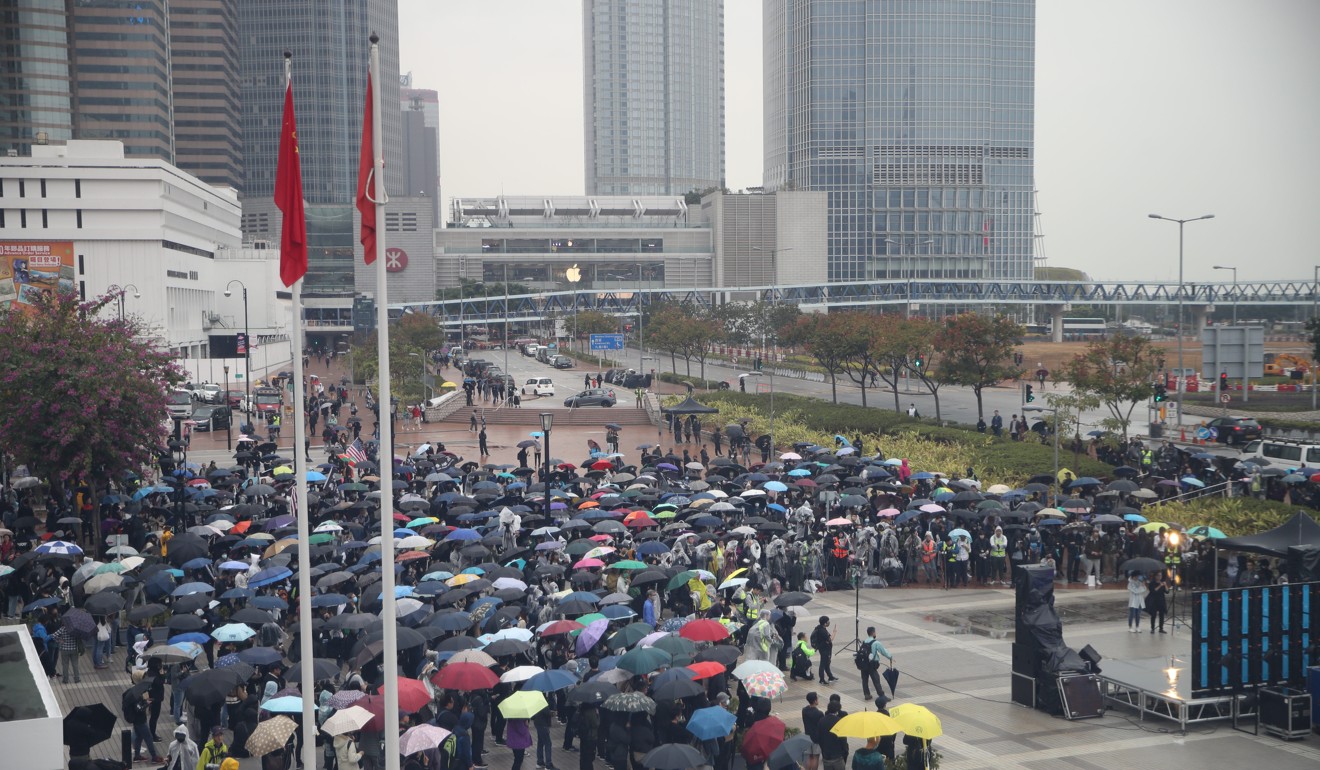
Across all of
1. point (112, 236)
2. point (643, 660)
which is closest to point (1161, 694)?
point (643, 660)

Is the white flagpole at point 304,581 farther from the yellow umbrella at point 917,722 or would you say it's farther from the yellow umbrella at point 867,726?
the yellow umbrella at point 917,722

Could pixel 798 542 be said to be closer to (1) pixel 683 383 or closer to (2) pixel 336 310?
(1) pixel 683 383

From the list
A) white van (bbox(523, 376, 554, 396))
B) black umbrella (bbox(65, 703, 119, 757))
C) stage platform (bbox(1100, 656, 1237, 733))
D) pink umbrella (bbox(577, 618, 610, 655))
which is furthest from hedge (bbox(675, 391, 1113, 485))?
black umbrella (bbox(65, 703, 119, 757))

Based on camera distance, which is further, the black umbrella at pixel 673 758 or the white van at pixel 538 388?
the white van at pixel 538 388

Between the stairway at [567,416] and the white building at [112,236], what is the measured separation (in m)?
23.9

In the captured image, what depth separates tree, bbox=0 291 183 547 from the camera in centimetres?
2947

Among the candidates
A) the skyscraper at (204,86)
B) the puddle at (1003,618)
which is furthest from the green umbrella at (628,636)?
the skyscraper at (204,86)

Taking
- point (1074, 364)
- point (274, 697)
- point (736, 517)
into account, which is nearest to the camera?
point (274, 697)

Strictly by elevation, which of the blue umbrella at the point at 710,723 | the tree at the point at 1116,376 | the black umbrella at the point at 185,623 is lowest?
the blue umbrella at the point at 710,723

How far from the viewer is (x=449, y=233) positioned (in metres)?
164

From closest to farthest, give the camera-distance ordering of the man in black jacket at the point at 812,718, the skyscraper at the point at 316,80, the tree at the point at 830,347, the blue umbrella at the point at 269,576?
the man in black jacket at the point at 812,718
the blue umbrella at the point at 269,576
the tree at the point at 830,347
the skyscraper at the point at 316,80

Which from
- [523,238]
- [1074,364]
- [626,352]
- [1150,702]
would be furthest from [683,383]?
[523,238]

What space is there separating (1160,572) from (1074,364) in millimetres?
A: 27466

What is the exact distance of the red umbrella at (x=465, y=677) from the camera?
1609 cm
